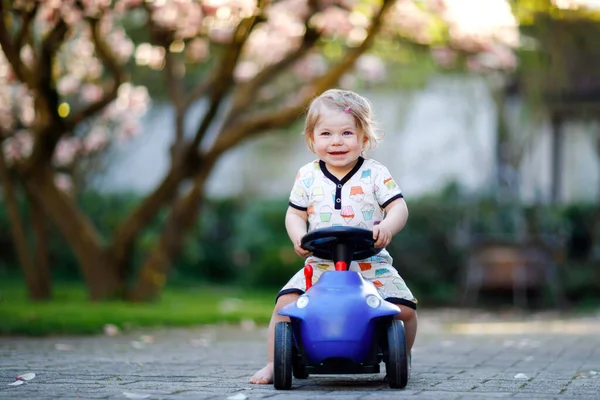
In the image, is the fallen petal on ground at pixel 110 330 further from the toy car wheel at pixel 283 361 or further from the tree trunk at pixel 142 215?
the toy car wheel at pixel 283 361

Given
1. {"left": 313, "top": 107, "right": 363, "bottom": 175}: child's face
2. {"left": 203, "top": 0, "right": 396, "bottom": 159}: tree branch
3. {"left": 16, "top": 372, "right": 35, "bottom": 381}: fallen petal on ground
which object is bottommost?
{"left": 16, "top": 372, "right": 35, "bottom": 381}: fallen petal on ground

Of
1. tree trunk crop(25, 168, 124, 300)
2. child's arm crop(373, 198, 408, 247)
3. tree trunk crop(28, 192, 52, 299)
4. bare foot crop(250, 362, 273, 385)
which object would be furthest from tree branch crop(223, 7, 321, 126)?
bare foot crop(250, 362, 273, 385)

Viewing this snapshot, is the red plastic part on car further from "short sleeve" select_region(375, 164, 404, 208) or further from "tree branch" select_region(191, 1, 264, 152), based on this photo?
"tree branch" select_region(191, 1, 264, 152)

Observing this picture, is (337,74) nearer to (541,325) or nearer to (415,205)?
(541,325)

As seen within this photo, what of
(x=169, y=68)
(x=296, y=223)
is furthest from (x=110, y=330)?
(x=169, y=68)

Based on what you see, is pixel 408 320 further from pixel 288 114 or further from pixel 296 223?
pixel 288 114

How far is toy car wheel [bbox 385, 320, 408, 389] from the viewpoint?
14.1 ft

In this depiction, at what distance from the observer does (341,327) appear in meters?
4.23

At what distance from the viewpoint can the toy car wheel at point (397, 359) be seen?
14.1ft

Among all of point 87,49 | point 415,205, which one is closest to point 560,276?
point 415,205

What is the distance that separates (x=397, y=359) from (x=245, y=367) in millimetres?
1473

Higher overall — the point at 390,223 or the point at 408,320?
the point at 390,223

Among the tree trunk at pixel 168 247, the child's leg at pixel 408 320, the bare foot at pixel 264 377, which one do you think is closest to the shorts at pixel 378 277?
the child's leg at pixel 408 320

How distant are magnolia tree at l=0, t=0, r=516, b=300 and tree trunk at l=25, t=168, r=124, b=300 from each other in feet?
0.04
